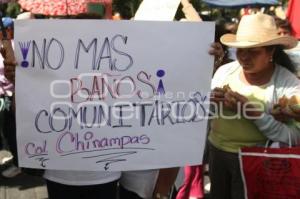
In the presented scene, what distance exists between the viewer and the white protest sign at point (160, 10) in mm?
2494

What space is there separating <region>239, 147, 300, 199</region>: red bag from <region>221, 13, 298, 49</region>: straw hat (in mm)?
533

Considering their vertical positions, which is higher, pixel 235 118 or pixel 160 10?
pixel 160 10

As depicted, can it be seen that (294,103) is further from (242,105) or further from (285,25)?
(285,25)

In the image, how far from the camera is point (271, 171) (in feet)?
8.01

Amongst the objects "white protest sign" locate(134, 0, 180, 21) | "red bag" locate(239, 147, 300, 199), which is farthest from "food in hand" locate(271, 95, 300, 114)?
"white protest sign" locate(134, 0, 180, 21)

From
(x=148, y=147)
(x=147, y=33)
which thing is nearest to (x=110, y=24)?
(x=147, y=33)

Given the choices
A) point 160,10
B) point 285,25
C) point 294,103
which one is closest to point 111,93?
point 160,10

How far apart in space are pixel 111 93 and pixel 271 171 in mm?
851

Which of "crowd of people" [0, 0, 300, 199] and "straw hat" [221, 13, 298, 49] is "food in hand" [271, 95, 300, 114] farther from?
"straw hat" [221, 13, 298, 49]

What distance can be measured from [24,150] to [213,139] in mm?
1126

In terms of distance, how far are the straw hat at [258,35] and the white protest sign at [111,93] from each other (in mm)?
433

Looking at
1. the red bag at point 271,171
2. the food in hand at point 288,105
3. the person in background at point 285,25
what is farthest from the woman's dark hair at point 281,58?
the person in background at point 285,25

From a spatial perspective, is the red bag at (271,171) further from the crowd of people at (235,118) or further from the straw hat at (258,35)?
the straw hat at (258,35)

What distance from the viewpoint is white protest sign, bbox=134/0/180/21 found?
249 cm
